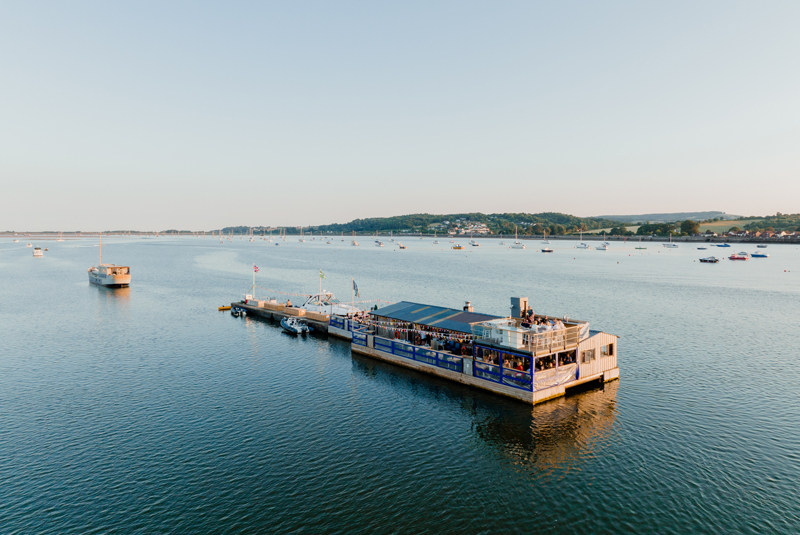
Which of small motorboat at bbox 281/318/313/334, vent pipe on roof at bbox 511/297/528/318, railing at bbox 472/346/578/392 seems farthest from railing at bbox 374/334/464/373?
small motorboat at bbox 281/318/313/334

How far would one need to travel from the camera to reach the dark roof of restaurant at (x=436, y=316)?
44.5 m

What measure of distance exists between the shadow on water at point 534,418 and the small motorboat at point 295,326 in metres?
24.0

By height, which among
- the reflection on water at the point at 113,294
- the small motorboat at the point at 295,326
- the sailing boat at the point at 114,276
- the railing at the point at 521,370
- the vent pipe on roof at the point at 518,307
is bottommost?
the small motorboat at the point at 295,326

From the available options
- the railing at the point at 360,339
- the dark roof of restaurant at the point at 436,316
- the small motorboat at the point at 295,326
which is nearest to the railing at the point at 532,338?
the dark roof of restaurant at the point at 436,316

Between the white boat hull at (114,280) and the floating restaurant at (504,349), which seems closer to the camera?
the floating restaurant at (504,349)

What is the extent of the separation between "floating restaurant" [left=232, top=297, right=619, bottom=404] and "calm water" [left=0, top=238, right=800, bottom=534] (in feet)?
5.27

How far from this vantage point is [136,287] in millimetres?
116812

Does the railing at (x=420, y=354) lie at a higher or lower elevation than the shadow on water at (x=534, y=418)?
higher

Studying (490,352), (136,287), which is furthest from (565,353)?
(136,287)

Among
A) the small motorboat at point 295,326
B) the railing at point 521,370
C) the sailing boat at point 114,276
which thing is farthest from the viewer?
the sailing boat at point 114,276

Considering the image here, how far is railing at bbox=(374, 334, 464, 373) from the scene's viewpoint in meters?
41.7

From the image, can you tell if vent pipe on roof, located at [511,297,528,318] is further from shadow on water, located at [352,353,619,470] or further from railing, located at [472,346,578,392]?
shadow on water, located at [352,353,619,470]

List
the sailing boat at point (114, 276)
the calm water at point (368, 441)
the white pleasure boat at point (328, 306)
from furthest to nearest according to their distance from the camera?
the sailing boat at point (114, 276) → the white pleasure boat at point (328, 306) → the calm water at point (368, 441)

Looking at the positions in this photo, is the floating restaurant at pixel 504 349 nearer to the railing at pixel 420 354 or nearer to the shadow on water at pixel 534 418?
the railing at pixel 420 354
